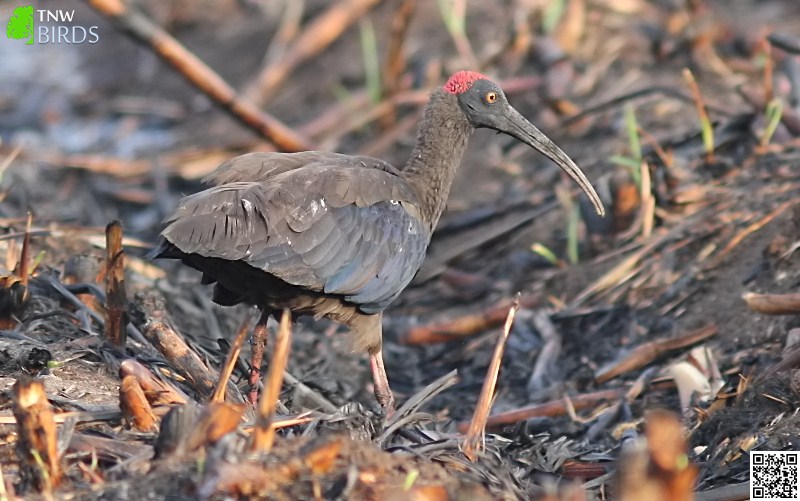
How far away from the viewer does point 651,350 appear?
6.97m

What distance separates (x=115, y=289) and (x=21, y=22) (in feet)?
26.4

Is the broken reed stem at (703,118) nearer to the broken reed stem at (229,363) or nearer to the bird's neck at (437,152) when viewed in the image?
the bird's neck at (437,152)

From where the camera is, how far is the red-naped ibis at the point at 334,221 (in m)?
5.39

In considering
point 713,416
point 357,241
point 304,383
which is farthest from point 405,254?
point 713,416

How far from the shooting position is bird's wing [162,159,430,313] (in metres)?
→ 5.30

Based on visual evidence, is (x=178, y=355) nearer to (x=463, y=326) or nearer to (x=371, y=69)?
(x=463, y=326)

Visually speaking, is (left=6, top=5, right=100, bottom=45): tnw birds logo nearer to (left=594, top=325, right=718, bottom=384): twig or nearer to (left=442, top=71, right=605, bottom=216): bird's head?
(left=442, top=71, right=605, bottom=216): bird's head

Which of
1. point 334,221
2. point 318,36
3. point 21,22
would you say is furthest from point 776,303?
point 21,22

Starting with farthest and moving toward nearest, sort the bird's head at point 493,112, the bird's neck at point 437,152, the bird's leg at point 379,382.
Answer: the bird's head at point 493,112, the bird's neck at point 437,152, the bird's leg at point 379,382

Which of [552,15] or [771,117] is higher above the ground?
[552,15]

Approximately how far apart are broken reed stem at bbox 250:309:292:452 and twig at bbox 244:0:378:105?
8.85 meters

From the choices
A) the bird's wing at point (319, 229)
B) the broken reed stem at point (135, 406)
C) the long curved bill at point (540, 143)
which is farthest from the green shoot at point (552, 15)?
the broken reed stem at point (135, 406)

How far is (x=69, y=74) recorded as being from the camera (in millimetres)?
15195

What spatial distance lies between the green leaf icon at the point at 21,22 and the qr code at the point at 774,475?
901 cm
